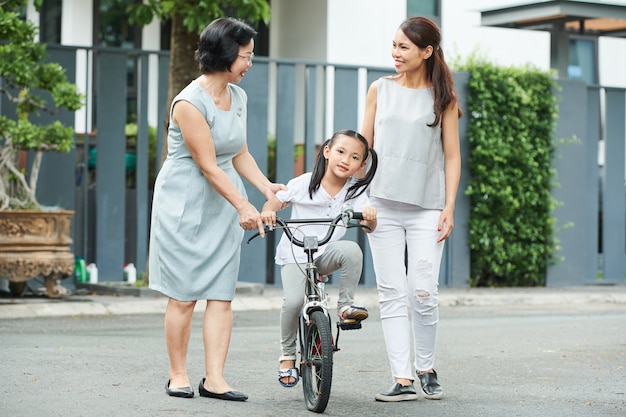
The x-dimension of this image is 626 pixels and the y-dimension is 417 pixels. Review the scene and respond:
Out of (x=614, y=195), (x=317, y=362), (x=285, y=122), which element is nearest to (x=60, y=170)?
(x=285, y=122)

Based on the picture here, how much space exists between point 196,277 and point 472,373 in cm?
208

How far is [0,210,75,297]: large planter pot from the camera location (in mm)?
11516

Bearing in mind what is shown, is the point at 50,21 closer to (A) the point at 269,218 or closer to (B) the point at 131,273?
(B) the point at 131,273

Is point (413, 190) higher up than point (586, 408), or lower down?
higher up

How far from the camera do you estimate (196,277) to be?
6.08 meters

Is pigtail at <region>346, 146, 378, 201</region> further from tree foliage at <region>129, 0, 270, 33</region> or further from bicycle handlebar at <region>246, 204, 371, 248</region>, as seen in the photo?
tree foliage at <region>129, 0, 270, 33</region>

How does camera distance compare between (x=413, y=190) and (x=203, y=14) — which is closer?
(x=413, y=190)

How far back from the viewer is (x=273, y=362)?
772 centimetres

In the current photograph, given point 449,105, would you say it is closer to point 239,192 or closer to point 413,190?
point 413,190

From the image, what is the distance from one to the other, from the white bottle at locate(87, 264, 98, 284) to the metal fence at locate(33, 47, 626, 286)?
0.47 feet

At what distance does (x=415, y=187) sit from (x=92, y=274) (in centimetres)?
796

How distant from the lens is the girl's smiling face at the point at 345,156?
6121mm

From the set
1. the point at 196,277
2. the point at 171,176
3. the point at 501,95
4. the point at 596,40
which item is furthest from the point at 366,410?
the point at 596,40

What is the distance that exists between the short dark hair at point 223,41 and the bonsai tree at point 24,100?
18.5 ft
